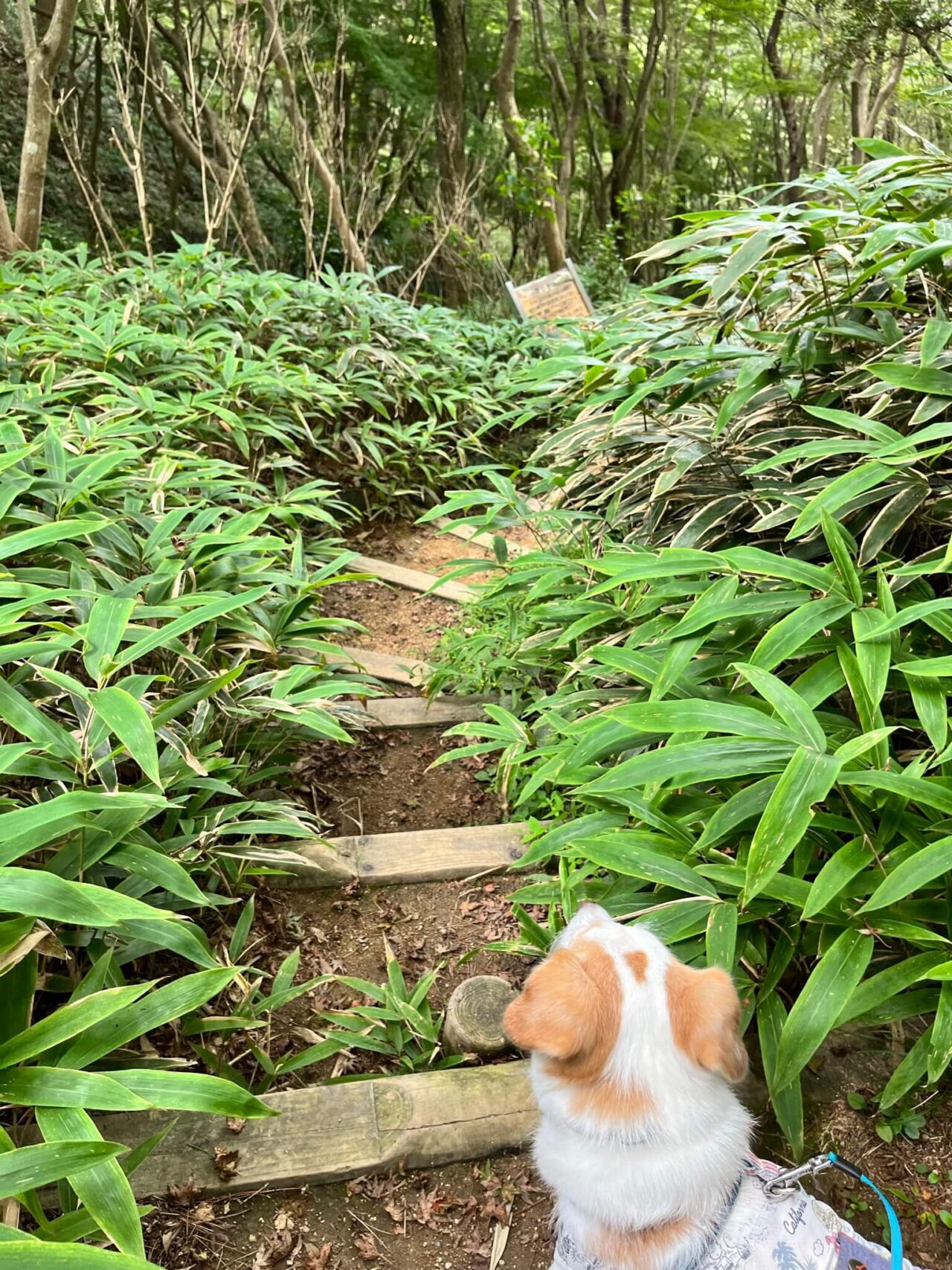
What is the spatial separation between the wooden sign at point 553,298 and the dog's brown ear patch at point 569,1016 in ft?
20.6

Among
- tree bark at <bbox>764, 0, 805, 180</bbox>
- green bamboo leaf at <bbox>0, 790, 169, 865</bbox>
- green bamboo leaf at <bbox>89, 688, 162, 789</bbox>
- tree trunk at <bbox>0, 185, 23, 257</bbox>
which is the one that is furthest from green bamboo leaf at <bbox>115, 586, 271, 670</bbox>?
tree bark at <bbox>764, 0, 805, 180</bbox>

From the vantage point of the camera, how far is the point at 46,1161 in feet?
3.16

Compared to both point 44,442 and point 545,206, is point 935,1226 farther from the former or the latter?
point 545,206

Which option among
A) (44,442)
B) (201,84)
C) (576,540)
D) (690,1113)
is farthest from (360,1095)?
(201,84)

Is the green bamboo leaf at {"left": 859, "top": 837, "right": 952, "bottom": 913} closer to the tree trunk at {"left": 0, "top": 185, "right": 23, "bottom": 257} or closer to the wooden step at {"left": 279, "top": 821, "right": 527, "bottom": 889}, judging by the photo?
the wooden step at {"left": 279, "top": 821, "right": 527, "bottom": 889}

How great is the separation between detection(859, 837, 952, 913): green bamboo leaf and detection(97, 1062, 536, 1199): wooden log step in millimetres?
939

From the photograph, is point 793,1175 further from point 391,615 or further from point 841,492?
point 391,615

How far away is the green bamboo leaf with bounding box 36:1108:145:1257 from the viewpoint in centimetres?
106

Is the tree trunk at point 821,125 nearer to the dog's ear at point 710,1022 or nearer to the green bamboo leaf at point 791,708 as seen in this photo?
the green bamboo leaf at point 791,708

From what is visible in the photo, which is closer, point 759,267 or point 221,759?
point 221,759

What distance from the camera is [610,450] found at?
3062 millimetres

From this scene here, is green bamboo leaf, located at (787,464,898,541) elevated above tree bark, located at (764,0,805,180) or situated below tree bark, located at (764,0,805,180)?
below

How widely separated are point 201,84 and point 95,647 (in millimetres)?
10084

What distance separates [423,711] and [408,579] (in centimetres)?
147
